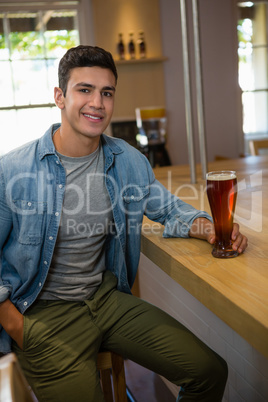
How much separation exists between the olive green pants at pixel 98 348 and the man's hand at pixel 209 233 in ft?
0.92

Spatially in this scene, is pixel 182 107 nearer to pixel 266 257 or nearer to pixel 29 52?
pixel 29 52

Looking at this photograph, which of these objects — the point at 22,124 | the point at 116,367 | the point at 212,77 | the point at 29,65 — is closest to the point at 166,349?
the point at 116,367

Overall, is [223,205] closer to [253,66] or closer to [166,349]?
[166,349]

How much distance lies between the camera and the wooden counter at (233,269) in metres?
0.84

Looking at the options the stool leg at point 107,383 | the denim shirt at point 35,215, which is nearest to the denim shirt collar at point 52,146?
the denim shirt at point 35,215

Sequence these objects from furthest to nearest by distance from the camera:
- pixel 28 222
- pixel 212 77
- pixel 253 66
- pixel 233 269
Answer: pixel 253 66
pixel 212 77
pixel 28 222
pixel 233 269

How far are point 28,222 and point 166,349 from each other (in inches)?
20.9

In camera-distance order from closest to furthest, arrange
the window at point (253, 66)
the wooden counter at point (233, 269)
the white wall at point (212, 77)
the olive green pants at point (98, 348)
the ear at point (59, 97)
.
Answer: the wooden counter at point (233, 269)
the olive green pants at point (98, 348)
the ear at point (59, 97)
the white wall at point (212, 77)
the window at point (253, 66)

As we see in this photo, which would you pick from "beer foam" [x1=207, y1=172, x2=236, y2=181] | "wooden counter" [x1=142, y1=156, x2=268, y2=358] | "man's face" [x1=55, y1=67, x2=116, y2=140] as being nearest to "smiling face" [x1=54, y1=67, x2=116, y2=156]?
"man's face" [x1=55, y1=67, x2=116, y2=140]

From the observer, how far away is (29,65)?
210 inches

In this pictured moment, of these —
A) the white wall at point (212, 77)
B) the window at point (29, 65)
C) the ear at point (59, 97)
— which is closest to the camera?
the ear at point (59, 97)

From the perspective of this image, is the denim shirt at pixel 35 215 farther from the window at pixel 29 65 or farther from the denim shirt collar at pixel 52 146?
the window at pixel 29 65

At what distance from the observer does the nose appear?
1429 millimetres

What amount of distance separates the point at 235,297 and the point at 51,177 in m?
0.72
